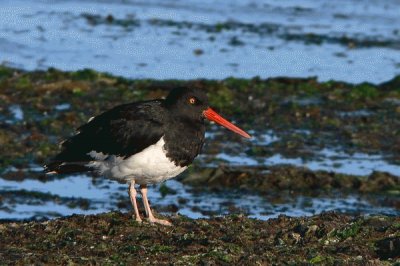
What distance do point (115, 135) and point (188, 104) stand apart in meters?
0.68

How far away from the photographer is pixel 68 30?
75.0 feet

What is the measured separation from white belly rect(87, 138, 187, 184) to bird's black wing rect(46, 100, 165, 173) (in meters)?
0.04

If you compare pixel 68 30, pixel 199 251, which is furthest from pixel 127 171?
pixel 68 30

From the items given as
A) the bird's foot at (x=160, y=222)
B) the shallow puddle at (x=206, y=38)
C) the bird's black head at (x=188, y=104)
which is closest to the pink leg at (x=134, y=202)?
the bird's foot at (x=160, y=222)

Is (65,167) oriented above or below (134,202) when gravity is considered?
above

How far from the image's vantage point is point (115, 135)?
9102 mm

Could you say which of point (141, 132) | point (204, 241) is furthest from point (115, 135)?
point (204, 241)

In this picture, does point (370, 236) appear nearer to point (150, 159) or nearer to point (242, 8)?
point (150, 159)

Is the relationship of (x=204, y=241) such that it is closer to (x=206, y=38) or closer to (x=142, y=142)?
(x=142, y=142)

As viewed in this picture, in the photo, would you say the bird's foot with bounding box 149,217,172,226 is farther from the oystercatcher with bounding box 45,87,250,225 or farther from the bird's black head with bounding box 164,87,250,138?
the bird's black head with bounding box 164,87,250,138

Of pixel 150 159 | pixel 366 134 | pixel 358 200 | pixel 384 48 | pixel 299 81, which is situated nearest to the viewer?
pixel 150 159

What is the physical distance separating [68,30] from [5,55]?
3.27 meters

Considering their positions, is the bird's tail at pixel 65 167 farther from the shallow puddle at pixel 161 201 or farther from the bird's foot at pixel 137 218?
the shallow puddle at pixel 161 201

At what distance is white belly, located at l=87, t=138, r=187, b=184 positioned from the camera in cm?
885
